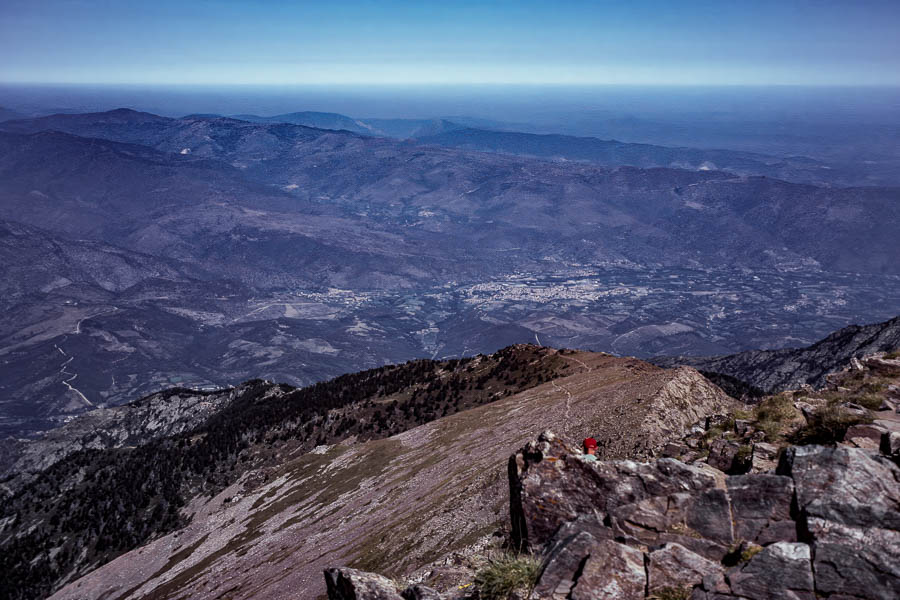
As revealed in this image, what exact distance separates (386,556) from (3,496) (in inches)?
2214

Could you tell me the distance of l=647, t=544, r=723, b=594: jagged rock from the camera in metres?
6.98

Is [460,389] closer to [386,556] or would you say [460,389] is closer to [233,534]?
[233,534]

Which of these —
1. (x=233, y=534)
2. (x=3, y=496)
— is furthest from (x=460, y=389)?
(x=3, y=496)

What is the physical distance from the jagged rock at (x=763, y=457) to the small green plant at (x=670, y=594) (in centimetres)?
409

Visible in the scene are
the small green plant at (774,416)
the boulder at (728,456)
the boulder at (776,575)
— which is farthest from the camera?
the small green plant at (774,416)

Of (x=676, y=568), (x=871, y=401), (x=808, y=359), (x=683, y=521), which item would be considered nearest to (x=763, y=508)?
(x=683, y=521)

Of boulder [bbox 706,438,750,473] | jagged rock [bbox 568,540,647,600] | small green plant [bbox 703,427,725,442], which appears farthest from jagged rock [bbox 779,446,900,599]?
small green plant [bbox 703,427,725,442]

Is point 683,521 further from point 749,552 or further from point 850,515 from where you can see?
point 850,515

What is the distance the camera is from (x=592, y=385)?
93.5ft

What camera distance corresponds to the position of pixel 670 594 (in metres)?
6.81

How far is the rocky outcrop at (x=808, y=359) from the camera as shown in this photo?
54844 mm

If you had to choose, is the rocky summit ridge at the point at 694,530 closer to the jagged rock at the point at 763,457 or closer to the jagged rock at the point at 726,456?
the jagged rock at the point at 763,457

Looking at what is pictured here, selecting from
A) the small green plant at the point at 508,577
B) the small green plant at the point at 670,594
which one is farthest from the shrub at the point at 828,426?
the small green plant at the point at 508,577

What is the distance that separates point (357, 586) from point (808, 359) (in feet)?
234
